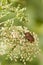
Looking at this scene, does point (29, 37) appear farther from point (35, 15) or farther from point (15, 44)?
point (35, 15)

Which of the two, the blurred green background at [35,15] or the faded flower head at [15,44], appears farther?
the blurred green background at [35,15]

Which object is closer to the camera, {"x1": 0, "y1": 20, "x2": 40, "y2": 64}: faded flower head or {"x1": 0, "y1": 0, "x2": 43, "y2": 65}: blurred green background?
{"x1": 0, "y1": 20, "x2": 40, "y2": 64}: faded flower head

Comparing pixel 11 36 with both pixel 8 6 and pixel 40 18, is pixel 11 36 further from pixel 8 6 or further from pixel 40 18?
pixel 40 18

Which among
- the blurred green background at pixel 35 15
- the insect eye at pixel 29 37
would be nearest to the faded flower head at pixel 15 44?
the insect eye at pixel 29 37

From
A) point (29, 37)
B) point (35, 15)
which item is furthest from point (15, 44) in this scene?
point (35, 15)

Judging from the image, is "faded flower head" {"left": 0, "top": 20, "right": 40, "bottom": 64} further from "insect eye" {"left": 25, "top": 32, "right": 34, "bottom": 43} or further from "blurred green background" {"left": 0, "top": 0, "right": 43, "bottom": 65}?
"blurred green background" {"left": 0, "top": 0, "right": 43, "bottom": 65}

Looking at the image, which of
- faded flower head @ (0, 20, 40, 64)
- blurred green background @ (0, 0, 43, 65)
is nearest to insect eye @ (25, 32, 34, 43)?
faded flower head @ (0, 20, 40, 64)

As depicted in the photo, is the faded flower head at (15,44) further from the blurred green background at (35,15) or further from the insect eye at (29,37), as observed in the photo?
the blurred green background at (35,15)

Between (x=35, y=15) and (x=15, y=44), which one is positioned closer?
(x=15, y=44)
